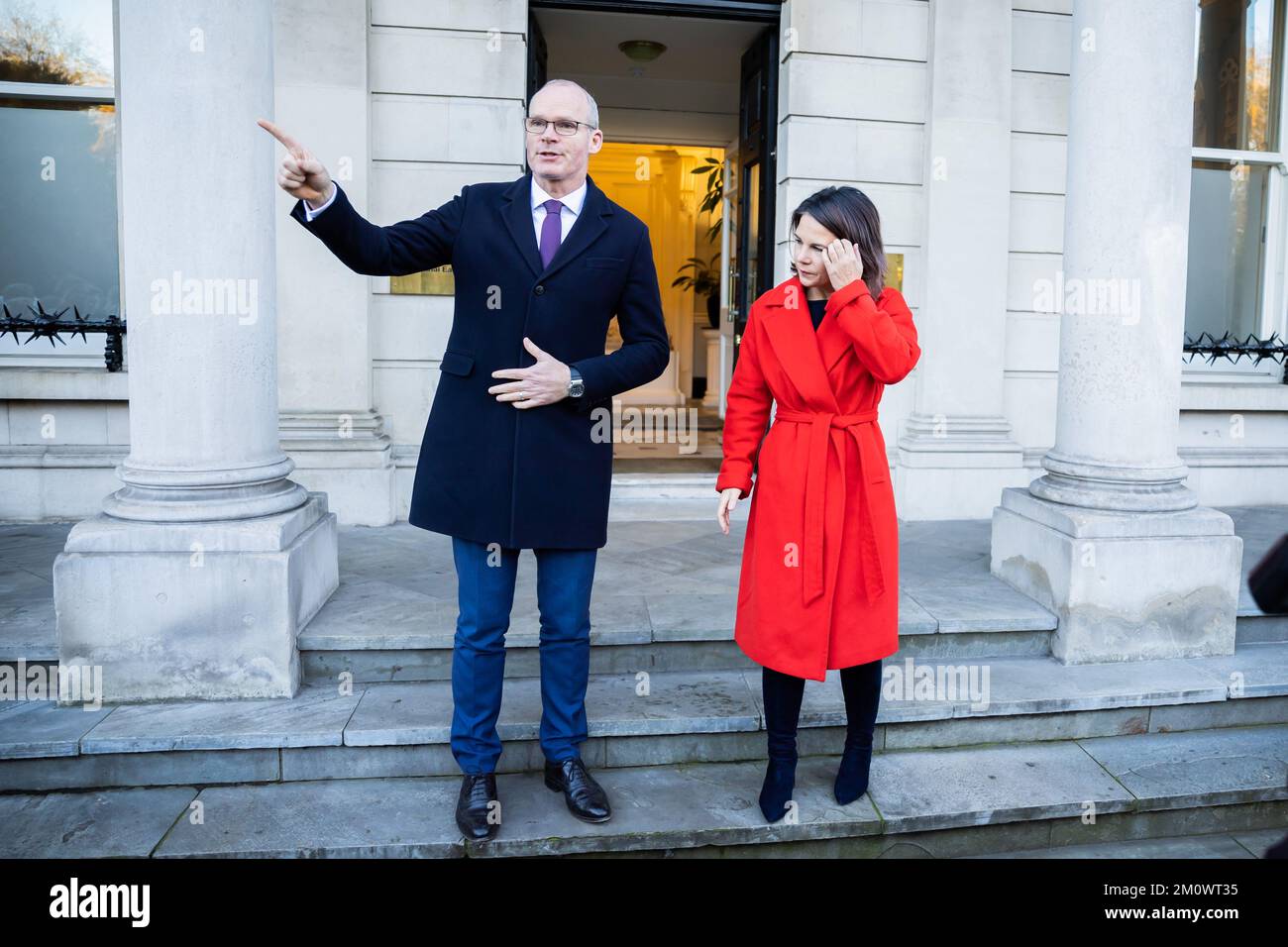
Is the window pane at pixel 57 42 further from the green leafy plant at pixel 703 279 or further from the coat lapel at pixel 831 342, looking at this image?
the green leafy plant at pixel 703 279

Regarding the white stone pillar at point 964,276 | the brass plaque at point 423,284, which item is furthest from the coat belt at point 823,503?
the brass plaque at point 423,284

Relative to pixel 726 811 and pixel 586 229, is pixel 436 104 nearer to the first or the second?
pixel 586 229

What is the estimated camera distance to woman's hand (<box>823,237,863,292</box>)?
2938 mm

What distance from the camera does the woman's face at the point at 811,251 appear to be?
118 inches

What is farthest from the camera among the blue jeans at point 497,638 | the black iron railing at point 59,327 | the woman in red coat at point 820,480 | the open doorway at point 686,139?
the open doorway at point 686,139

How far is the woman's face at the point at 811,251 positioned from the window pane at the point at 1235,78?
628 cm

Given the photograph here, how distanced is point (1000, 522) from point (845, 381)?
2391 millimetres

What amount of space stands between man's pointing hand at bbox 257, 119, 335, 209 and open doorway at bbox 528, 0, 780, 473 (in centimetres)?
426

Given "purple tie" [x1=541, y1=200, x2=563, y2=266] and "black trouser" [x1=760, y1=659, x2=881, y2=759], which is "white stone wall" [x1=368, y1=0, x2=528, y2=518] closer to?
"purple tie" [x1=541, y1=200, x2=563, y2=266]

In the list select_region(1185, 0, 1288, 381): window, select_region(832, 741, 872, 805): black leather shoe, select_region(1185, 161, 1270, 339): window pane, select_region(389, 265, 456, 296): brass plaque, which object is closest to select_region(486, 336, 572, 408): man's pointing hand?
select_region(832, 741, 872, 805): black leather shoe

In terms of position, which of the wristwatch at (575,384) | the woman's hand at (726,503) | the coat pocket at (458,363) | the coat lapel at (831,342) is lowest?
the woman's hand at (726,503)
